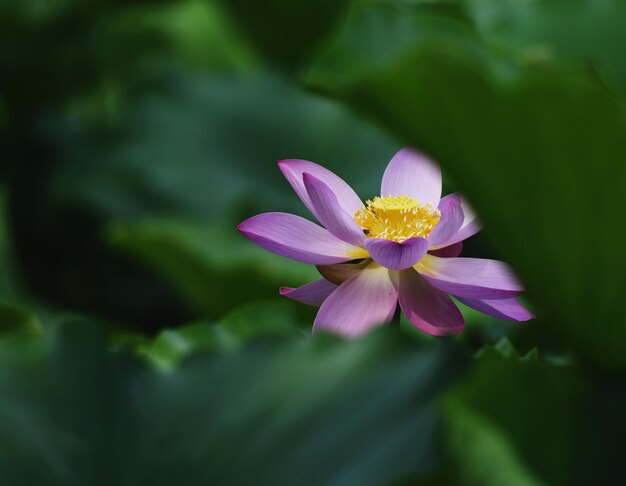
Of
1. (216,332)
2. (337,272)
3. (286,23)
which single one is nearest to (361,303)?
(337,272)

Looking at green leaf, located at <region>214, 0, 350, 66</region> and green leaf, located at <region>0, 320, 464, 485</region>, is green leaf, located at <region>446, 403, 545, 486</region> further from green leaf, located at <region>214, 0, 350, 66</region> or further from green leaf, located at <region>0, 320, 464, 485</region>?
green leaf, located at <region>214, 0, 350, 66</region>

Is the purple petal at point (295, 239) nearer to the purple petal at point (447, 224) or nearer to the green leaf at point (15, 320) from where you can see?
the purple petal at point (447, 224)

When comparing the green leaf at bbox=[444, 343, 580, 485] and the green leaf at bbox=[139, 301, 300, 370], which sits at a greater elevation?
the green leaf at bbox=[139, 301, 300, 370]

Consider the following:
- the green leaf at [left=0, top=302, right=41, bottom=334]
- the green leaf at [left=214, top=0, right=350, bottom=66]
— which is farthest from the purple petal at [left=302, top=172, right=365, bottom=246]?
the green leaf at [left=214, top=0, right=350, bottom=66]

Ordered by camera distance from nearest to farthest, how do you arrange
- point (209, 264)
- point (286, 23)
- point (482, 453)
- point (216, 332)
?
A: point (482, 453) → point (216, 332) → point (209, 264) → point (286, 23)

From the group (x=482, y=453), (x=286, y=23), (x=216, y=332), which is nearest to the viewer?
(x=482, y=453)

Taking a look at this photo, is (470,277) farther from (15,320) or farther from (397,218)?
(15,320)
